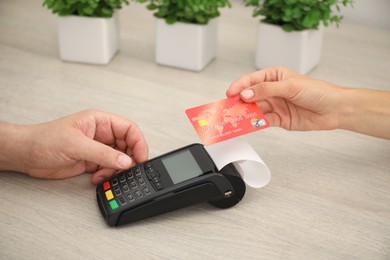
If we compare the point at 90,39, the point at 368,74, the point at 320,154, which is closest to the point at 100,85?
the point at 90,39

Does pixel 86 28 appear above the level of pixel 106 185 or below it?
above

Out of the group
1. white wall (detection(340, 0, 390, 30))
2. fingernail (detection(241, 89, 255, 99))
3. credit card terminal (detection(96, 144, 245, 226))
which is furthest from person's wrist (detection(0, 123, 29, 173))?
white wall (detection(340, 0, 390, 30))

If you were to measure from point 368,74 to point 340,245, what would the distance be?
684 mm

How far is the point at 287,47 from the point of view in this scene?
1.34 metres

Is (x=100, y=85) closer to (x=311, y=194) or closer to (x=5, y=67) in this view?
(x=5, y=67)

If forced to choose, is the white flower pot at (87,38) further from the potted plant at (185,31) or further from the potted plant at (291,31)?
the potted plant at (291,31)

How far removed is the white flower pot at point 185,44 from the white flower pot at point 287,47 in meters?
0.13

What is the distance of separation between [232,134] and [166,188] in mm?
146

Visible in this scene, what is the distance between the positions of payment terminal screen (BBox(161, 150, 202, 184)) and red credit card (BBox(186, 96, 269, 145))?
5 cm

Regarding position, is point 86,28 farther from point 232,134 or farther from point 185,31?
point 232,134

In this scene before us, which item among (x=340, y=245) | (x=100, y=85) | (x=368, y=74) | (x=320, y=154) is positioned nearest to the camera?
(x=340, y=245)

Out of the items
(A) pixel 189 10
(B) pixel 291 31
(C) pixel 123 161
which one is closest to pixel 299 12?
(B) pixel 291 31

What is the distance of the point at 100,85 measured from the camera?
1305 mm

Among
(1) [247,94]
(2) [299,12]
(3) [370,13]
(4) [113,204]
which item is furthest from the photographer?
(3) [370,13]
